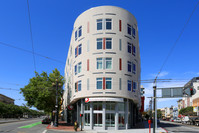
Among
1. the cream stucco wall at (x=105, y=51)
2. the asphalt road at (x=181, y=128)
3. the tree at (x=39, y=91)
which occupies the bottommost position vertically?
the asphalt road at (x=181, y=128)

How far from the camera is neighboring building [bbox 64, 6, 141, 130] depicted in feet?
110

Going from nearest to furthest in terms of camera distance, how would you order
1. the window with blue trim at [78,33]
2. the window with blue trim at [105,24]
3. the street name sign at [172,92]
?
the street name sign at [172,92] < the window with blue trim at [105,24] < the window with blue trim at [78,33]

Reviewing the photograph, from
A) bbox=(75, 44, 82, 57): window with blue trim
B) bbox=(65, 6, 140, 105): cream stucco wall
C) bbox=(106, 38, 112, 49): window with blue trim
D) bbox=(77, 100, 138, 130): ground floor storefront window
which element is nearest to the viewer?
bbox=(77, 100, 138, 130): ground floor storefront window

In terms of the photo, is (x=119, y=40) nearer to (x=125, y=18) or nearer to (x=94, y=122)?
(x=125, y=18)

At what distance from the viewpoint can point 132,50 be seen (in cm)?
3706

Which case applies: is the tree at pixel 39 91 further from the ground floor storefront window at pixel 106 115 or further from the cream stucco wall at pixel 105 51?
the ground floor storefront window at pixel 106 115

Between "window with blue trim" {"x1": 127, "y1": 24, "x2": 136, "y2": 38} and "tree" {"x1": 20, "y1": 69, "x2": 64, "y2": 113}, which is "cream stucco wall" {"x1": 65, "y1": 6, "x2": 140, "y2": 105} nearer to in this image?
"window with blue trim" {"x1": 127, "y1": 24, "x2": 136, "y2": 38}

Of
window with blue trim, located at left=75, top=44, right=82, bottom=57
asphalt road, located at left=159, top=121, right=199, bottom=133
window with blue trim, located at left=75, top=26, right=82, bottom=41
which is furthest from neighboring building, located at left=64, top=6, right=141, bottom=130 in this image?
asphalt road, located at left=159, top=121, right=199, bottom=133

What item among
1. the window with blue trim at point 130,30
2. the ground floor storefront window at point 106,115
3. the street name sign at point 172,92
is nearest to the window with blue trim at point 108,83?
the ground floor storefront window at point 106,115

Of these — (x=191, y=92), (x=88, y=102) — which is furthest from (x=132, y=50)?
(x=191, y=92)

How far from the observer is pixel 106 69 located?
3409 centimetres

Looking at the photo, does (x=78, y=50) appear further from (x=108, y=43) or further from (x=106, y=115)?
(x=106, y=115)

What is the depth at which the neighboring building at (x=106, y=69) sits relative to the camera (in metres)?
33.6

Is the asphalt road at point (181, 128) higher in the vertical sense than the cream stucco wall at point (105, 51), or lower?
lower
